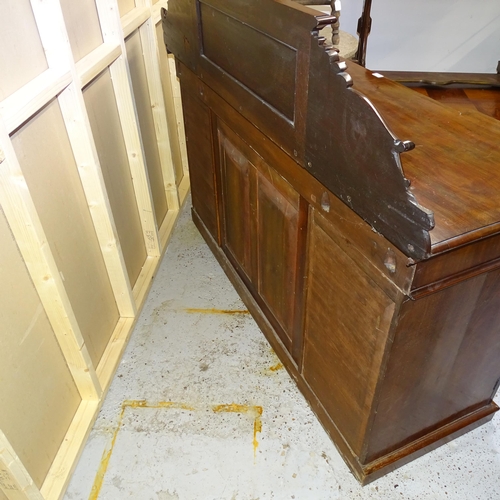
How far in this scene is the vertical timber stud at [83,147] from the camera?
49.6 inches

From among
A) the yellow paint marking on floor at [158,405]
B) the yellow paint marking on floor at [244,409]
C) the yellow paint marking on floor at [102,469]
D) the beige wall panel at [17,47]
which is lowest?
the yellow paint marking on floor at [244,409]

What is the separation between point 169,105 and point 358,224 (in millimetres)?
1937

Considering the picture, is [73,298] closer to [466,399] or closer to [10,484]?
[10,484]

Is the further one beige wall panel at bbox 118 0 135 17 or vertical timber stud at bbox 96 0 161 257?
beige wall panel at bbox 118 0 135 17

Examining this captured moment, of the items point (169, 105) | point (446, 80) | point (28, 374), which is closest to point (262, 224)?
point (28, 374)

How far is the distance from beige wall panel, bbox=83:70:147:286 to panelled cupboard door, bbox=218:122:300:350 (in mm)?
441

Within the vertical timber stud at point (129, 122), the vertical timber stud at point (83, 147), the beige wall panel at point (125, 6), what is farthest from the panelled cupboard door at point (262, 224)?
the beige wall panel at point (125, 6)

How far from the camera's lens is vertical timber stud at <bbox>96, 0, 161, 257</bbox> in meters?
1.67

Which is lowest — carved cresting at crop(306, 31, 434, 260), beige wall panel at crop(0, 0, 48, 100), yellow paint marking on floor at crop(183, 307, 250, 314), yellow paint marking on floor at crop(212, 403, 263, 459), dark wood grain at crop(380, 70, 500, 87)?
yellow paint marking on floor at crop(183, 307, 250, 314)

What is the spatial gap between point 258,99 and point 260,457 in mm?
1202

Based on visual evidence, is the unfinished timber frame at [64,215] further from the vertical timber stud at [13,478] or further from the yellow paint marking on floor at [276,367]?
the yellow paint marking on floor at [276,367]

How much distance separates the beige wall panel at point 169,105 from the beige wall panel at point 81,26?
783mm

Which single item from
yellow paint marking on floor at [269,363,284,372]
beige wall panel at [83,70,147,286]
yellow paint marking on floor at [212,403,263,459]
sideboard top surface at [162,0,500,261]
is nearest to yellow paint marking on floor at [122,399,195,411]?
yellow paint marking on floor at [212,403,263,459]

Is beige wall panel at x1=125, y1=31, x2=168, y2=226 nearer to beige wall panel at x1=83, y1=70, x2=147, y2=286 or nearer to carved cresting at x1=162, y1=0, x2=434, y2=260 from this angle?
beige wall panel at x1=83, y1=70, x2=147, y2=286
